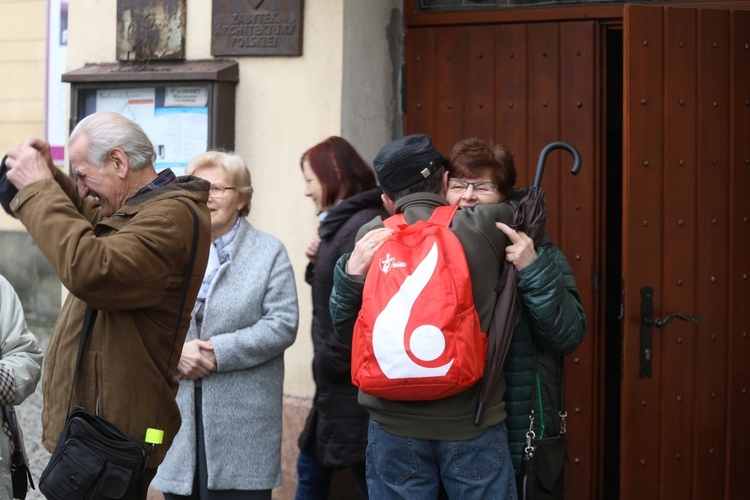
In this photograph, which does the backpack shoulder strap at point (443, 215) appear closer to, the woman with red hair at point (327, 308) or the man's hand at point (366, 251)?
the man's hand at point (366, 251)

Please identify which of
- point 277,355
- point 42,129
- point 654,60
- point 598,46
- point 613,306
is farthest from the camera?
point 42,129

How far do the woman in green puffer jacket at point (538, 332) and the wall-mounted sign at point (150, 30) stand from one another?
2416mm

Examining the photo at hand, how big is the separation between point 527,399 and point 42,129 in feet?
27.8

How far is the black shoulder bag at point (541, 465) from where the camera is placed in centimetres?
326

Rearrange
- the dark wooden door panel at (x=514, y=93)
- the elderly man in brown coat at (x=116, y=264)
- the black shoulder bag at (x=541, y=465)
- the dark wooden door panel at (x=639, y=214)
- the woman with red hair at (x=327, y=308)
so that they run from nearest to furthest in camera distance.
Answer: the elderly man in brown coat at (x=116, y=264) → the black shoulder bag at (x=541, y=465) → the woman with red hair at (x=327, y=308) → the dark wooden door panel at (x=639, y=214) → the dark wooden door panel at (x=514, y=93)

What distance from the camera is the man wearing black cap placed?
3.15 metres

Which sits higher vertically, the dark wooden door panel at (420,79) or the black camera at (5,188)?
the dark wooden door panel at (420,79)

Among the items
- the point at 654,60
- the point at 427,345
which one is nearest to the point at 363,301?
the point at 427,345

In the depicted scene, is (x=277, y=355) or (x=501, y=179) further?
(x=277, y=355)

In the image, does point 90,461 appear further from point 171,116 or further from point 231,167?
point 171,116

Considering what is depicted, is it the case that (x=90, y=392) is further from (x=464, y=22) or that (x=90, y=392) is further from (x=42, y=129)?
(x=42, y=129)

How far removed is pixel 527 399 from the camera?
3305 mm

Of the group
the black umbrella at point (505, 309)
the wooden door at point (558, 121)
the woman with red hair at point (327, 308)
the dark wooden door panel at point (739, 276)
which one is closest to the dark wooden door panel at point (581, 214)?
the wooden door at point (558, 121)

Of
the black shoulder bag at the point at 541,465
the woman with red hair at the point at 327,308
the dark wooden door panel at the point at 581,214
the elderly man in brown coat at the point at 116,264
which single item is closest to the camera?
the elderly man in brown coat at the point at 116,264
